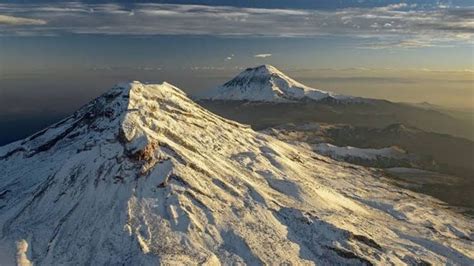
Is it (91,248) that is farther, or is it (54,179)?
(54,179)

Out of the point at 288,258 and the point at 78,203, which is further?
the point at 78,203

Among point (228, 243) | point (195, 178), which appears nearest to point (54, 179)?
point (195, 178)

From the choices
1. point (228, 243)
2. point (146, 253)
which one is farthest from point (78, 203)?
point (228, 243)

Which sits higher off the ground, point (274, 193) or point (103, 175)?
point (103, 175)

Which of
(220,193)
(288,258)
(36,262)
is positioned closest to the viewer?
(36,262)

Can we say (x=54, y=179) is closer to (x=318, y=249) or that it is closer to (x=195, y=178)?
(x=195, y=178)

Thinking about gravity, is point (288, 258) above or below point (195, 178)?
below

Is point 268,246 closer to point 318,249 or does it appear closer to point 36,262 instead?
point 318,249

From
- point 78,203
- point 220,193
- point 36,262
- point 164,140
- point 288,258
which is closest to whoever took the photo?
point 36,262

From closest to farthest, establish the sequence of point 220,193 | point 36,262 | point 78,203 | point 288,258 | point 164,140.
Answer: point 36,262 → point 288,258 → point 78,203 → point 220,193 → point 164,140
